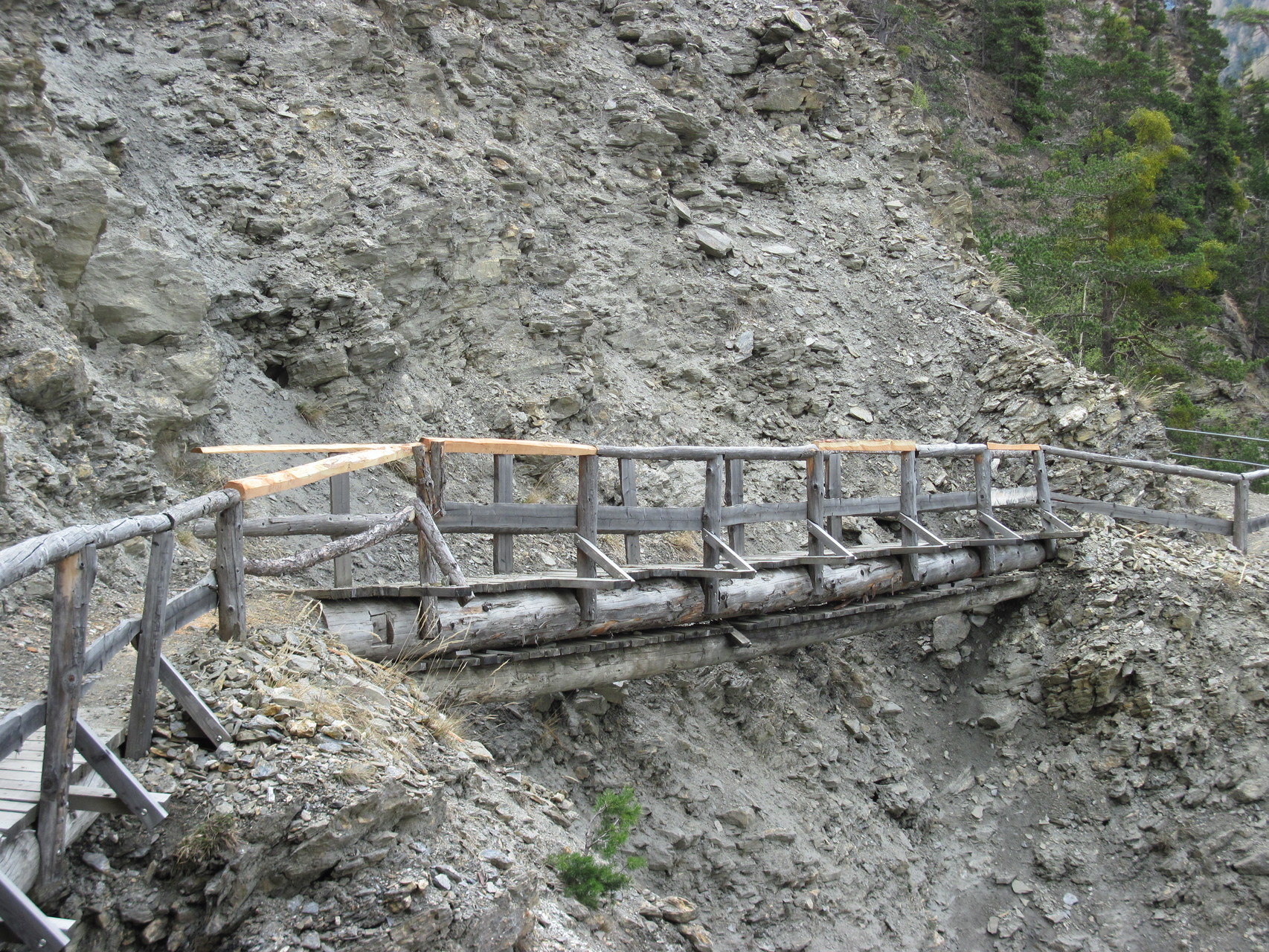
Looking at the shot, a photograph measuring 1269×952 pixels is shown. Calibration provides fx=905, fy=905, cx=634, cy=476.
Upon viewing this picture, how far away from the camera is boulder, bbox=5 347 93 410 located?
677cm

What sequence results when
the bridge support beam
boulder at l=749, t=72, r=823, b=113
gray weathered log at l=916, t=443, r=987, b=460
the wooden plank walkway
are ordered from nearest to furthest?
the wooden plank walkway
the bridge support beam
gray weathered log at l=916, t=443, r=987, b=460
boulder at l=749, t=72, r=823, b=113

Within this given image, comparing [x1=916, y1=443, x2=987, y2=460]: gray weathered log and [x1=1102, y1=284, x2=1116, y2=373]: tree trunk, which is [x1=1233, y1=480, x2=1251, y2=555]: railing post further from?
[x1=1102, y1=284, x2=1116, y2=373]: tree trunk

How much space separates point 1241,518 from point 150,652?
39.1 feet

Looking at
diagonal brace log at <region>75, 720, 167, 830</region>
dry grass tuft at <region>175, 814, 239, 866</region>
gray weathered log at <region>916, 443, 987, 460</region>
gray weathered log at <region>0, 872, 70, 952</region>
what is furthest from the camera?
gray weathered log at <region>916, 443, 987, 460</region>

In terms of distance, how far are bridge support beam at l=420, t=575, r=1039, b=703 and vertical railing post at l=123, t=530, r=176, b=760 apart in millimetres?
2354

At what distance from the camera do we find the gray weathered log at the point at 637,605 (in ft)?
19.1

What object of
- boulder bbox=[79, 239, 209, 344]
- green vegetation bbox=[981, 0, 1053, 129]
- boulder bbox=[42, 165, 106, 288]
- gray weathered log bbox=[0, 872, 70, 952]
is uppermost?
green vegetation bbox=[981, 0, 1053, 129]

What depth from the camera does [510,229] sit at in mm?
11383

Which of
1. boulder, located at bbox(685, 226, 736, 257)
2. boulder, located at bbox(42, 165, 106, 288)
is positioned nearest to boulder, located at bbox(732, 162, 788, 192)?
boulder, located at bbox(685, 226, 736, 257)

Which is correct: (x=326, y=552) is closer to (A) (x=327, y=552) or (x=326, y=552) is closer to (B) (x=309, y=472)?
(A) (x=327, y=552)

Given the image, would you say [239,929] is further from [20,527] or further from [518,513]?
[20,527]

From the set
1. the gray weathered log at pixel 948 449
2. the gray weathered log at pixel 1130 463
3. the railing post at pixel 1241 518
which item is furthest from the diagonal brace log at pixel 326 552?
the railing post at pixel 1241 518

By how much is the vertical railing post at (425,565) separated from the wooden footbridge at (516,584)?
0.05ft

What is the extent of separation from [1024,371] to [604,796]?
1002 cm
